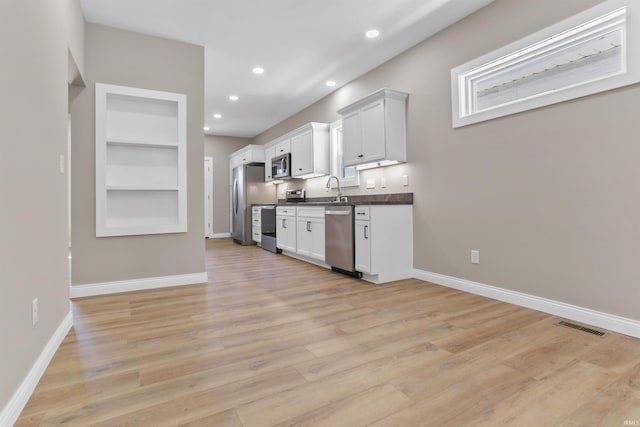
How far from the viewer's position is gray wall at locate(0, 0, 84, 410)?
1.30 metres

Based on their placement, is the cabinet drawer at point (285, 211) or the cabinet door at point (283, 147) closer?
the cabinet drawer at point (285, 211)

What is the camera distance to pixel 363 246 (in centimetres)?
358

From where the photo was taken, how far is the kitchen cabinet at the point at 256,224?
6.56m

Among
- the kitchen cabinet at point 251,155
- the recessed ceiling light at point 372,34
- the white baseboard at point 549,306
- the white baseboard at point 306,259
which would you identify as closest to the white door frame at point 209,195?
the kitchen cabinet at point 251,155

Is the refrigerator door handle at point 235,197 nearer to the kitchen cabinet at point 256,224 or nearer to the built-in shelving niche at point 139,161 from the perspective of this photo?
the kitchen cabinet at point 256,224

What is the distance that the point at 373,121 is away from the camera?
13.0 ft

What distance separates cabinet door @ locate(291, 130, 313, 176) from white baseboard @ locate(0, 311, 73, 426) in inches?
159

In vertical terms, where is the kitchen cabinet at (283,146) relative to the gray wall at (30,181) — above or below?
above

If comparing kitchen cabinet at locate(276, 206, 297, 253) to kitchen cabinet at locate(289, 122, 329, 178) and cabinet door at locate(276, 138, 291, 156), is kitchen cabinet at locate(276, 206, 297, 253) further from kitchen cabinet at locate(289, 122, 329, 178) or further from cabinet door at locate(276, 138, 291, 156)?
cabinet door at locate(276, 138, 291, 156)

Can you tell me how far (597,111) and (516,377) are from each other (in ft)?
6.34

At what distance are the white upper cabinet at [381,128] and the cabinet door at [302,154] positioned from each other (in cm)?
137

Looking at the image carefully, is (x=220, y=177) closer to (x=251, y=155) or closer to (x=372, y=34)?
(x=251, y=155)

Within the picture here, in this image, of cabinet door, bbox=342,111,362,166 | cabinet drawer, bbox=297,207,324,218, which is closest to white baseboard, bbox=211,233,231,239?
cabinet drawer, bbox=297,207,324,218

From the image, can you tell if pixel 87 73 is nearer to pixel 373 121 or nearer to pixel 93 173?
pixel 93 173
